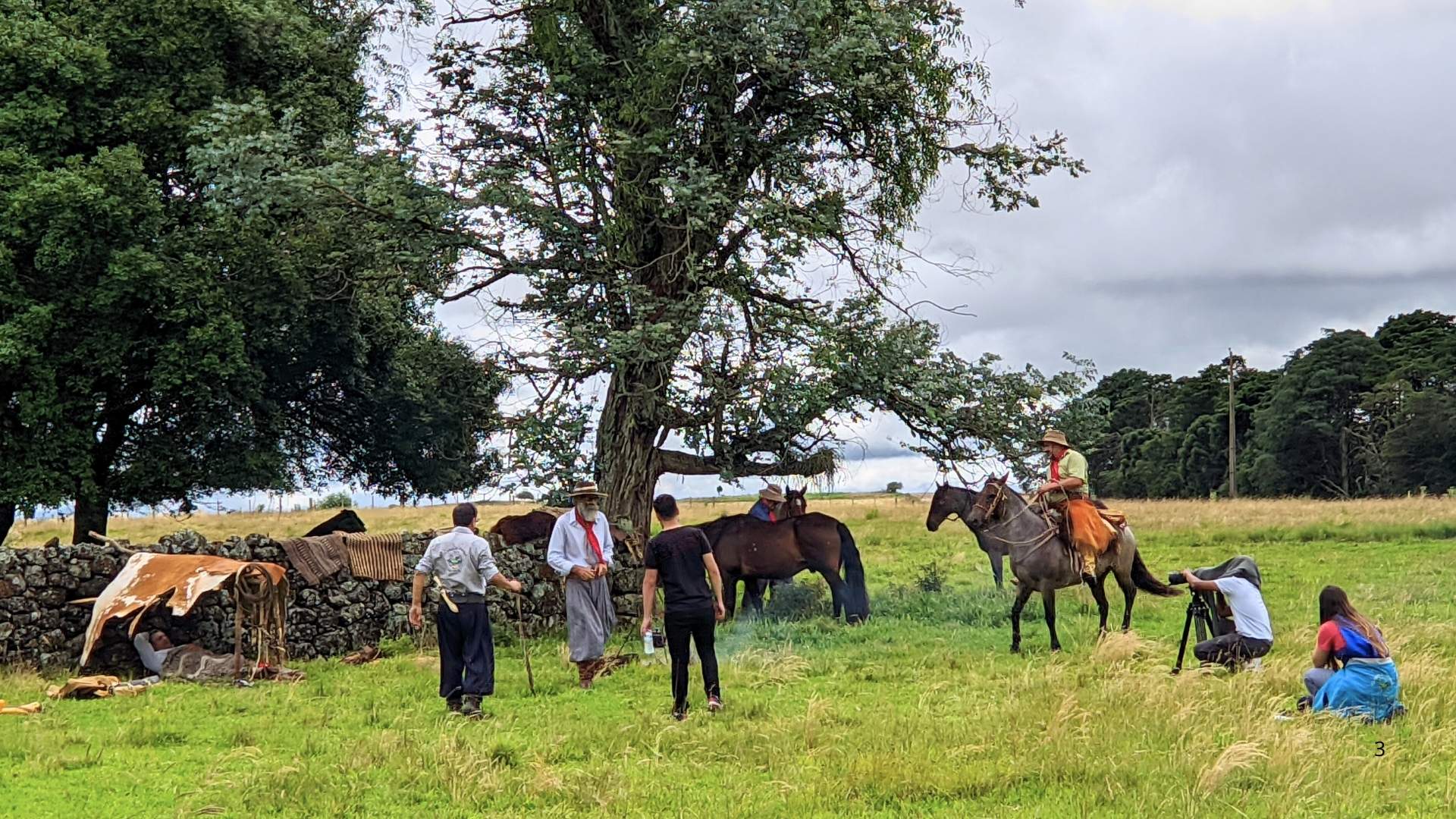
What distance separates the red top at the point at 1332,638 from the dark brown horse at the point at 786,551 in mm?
8270

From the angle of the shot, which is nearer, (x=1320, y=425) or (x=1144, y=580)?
(x=1144, y=580)

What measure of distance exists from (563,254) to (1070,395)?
7.74 m

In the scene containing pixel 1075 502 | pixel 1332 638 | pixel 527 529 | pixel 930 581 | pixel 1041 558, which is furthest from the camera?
pixel 930 581

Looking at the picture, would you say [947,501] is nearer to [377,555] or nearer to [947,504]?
[947,504]

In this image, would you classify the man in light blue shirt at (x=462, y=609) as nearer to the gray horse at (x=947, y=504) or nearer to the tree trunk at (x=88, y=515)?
the gray horse at (x=947, y=504)

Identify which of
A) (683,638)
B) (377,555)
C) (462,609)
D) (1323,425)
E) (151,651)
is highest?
(1323,425)

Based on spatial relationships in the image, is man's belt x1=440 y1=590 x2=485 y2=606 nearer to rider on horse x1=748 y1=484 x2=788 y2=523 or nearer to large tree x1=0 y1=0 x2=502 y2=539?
large tree x1=0 y1=0 x2=502 y2=539

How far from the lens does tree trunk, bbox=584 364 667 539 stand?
707 inches

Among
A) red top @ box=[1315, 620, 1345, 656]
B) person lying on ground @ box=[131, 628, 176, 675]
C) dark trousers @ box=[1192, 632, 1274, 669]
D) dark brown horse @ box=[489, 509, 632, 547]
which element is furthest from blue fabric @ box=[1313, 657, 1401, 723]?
person lying on ground @ box=[131, 628, 176, 675]

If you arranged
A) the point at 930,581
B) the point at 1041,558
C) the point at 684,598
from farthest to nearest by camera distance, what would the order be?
the point at 930,581, the point at 1041,558, the point at 684,598

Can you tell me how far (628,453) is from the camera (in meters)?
18.3

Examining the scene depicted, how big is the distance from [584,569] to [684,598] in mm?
2268

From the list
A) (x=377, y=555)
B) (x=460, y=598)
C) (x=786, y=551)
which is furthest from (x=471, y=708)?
(x=786, y=551)

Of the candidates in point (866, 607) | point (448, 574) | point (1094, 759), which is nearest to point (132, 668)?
point (448, 574)
